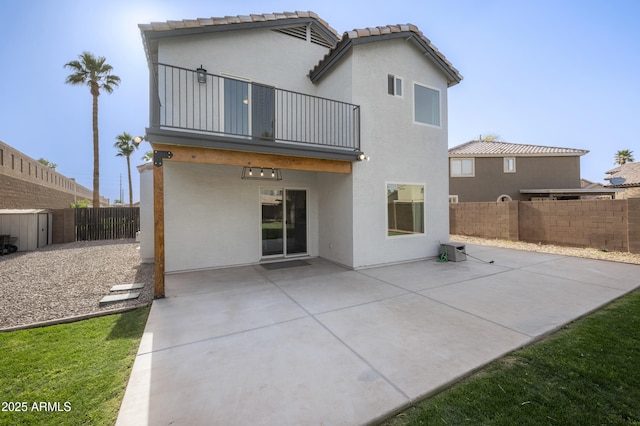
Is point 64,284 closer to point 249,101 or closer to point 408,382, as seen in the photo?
point 249,101

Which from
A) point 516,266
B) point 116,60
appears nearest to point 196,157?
point 516,266

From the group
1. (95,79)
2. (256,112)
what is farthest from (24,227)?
(95,79)

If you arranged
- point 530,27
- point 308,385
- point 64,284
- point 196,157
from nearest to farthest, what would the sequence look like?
point 308,385 → point 196,157 → point 64,284 → point 530,27

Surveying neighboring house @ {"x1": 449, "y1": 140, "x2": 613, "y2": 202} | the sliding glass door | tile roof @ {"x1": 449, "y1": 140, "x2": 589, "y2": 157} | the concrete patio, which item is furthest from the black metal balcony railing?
tile roof @ {"x1": 449, "y1": 140, "x2": 589, "y2": 157}

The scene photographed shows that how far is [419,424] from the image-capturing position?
2.15 metres

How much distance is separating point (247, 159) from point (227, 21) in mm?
4272

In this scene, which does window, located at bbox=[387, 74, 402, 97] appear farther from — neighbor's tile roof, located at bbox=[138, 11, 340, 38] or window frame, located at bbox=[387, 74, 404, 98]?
neighbor's tile roof, located at bbox=[138, 11, 340, 38]

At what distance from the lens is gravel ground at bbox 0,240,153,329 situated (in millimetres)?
4648

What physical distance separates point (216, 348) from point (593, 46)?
17.8 m

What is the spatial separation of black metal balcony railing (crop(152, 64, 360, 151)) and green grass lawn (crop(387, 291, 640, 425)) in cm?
576

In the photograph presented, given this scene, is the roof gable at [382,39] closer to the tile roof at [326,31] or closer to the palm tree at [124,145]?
the tile roof at [326,31]

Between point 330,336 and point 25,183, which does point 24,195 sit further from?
point 330,336

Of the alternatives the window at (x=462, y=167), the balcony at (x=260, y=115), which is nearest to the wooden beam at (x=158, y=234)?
the balcony at (x=260, y=115)

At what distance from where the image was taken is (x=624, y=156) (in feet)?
126
